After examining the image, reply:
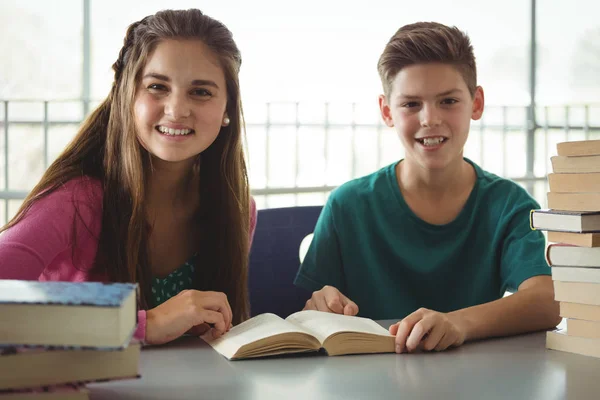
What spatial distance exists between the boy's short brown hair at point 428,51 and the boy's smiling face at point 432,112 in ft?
0.06

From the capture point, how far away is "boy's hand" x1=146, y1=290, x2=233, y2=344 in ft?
3.90

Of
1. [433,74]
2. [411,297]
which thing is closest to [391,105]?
A: [433,74]

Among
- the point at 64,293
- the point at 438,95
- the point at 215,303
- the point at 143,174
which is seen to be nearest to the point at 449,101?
the point at 438,95

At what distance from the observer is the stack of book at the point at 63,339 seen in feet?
2.52

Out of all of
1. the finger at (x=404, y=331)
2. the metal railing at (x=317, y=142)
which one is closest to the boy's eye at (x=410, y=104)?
the finger at (x=404, y=331)

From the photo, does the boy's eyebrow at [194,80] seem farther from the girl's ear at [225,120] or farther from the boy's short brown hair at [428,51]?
the boy's short brown hair at [428,51]

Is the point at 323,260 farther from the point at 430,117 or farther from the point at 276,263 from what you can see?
the point at 430,117

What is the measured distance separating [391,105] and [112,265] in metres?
0.80

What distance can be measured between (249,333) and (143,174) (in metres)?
0.59

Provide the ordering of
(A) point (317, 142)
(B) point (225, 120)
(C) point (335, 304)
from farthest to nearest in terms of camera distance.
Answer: (A) point (317, 142) → (B) point (225, 120) → (C) point (335, 304)

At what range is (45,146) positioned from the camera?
426 cm

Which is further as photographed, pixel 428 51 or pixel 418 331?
pixel 428 51

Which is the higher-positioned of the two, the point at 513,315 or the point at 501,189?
the point at 501,189

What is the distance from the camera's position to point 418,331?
3.88 ft
